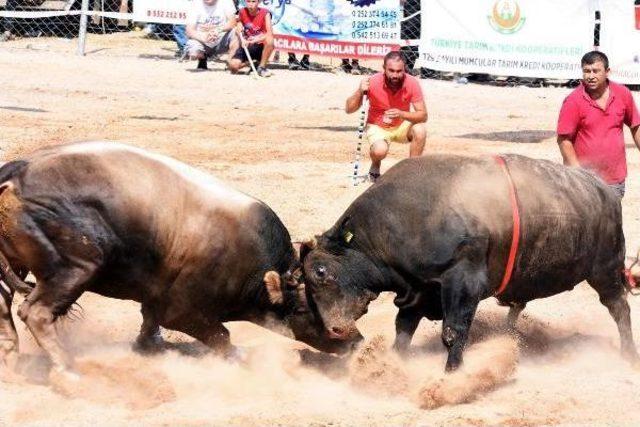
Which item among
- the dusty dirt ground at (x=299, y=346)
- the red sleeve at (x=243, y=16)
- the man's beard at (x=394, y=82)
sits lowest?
the dusty dirt ground at (x=299, y=346)

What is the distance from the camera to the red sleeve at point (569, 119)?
8609 millimetres

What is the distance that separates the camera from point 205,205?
702 cm

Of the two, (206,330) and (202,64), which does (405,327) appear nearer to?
(206,330)

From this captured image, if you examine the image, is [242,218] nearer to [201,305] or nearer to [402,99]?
[201,305]

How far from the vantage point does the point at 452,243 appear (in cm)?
680

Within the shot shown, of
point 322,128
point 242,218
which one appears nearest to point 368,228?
point 242,218

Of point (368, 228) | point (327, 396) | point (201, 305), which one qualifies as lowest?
point (327, 396)

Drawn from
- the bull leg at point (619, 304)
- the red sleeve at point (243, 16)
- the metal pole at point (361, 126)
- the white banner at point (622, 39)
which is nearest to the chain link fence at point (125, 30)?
the white banner at point (622, 39)

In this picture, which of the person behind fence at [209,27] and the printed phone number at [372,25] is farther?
the person behind fence at [209,27]

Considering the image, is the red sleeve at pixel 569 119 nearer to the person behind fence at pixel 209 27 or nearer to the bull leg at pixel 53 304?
the bull leg at pixel 53 304

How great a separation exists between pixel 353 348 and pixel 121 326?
1863 millimetres

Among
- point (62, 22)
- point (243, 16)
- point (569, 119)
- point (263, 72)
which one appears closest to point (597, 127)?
point (569, 119)

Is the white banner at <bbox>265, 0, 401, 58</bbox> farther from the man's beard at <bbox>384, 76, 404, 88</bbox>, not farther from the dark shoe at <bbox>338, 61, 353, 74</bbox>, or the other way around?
the man's beard at <bbox>384, 76, 404, 88</bbox>

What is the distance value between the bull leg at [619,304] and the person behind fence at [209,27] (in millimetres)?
12721
